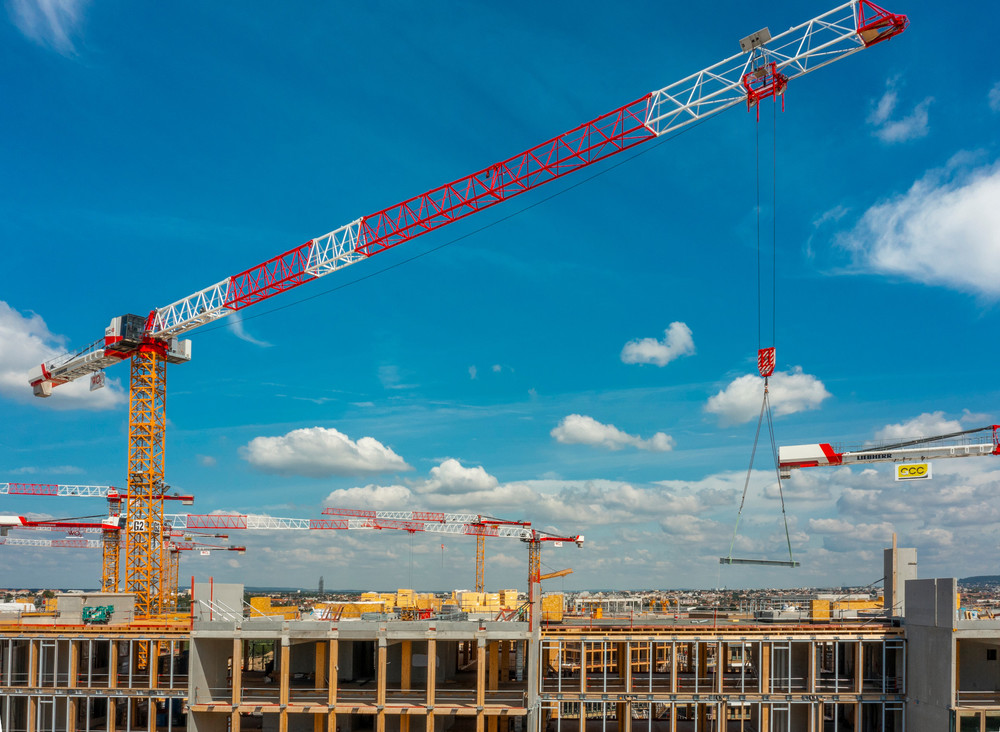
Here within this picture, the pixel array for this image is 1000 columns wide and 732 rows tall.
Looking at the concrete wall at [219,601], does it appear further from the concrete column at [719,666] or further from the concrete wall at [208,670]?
the concrete column at [719,666]

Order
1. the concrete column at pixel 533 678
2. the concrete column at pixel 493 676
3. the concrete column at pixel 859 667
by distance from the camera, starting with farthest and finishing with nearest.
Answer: the concrete column at pixel 493 676 → the concrete column at pixel 859 667 → the concrete column at pixel 533 678

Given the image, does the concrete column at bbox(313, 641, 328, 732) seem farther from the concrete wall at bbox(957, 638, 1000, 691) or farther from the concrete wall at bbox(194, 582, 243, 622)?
the concrete wall at bbox(957, 638, 1000, 691)

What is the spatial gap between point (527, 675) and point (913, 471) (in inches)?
1434

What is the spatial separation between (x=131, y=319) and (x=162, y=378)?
5.26 meters

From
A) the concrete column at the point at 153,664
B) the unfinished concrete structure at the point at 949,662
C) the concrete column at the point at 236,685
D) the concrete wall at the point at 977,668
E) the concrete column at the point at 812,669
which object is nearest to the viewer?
the unfinished concrete structure at the point at 949,662

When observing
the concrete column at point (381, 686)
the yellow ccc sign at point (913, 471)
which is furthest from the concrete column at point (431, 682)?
the yellow ccc sign at point (913, 471)

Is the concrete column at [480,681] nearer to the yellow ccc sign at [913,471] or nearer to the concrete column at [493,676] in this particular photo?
the concrete column at [493,676]

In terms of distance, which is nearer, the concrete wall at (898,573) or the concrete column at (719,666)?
the concrete column at (719,666)

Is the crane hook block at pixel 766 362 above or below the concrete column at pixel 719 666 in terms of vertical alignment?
above

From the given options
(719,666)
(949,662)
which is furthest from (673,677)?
(949,662)

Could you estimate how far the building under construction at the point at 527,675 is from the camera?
38438 millimetres

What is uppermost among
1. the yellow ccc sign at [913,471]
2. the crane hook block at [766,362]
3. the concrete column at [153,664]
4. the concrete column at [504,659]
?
the crane hook block at [766,362]

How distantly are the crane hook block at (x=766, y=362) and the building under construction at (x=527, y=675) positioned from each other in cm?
1174

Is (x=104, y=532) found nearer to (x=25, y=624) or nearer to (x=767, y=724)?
(x=25, y=624)
